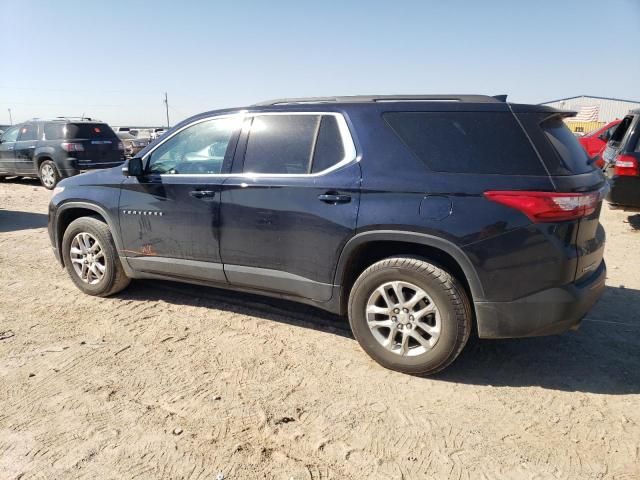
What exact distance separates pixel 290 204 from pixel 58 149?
35.4ft

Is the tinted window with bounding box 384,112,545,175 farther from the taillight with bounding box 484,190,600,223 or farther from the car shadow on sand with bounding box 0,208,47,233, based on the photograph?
the car shadow on sand with bounding box 0,208,47,233

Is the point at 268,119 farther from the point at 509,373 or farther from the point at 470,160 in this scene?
the point at 509,373

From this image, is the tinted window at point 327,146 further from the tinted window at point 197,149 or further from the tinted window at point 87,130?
the tinted window at point 87,130

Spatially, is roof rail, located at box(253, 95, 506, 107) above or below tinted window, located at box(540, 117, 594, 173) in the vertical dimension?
above

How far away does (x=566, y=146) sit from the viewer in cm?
296

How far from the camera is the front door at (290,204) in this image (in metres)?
3.23

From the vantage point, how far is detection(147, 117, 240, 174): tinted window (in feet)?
12.4

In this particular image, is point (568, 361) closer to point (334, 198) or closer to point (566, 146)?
point (566, 146)

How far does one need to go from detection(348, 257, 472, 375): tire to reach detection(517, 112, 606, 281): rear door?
2.46ft

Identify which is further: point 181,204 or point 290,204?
point 181,204

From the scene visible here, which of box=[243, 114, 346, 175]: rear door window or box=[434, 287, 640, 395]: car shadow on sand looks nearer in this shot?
box=[434, 287, 640, 395]: car shadow on sand

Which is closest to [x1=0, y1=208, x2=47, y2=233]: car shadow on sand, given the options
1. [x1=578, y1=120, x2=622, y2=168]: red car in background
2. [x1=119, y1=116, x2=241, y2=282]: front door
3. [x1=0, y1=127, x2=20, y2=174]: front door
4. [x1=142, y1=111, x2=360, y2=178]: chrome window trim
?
[x1=0, y1=127, x2=20, y2=174]: front door

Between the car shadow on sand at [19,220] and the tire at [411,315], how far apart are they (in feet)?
22.1

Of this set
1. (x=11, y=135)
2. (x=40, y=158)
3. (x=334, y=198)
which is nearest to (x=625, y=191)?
(x=334, y=198)
